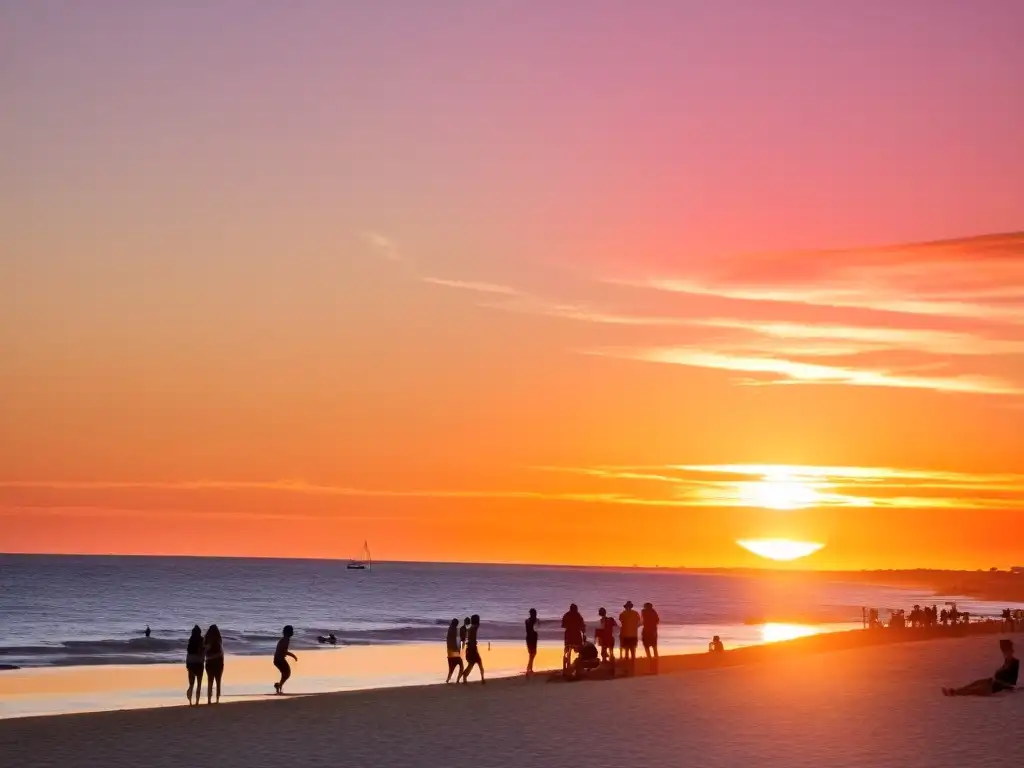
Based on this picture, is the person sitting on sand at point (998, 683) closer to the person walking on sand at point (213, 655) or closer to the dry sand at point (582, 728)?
the dry sand at point (582, 728)

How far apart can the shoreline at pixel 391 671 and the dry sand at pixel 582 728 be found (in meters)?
3.00

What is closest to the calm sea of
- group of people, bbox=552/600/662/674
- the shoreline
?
the shoreline

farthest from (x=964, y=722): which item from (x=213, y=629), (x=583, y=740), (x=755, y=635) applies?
(x=755, y=635)

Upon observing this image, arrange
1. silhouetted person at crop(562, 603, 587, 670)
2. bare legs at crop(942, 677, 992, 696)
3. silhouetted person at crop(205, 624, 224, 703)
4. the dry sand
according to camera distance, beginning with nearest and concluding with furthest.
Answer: the dry sand < bare legs at crop(942, 677, 992, 696) < silhouetted person at crop(205, 624, 224, 703) < silhouetted person at crop(562, 603, 587, 670)

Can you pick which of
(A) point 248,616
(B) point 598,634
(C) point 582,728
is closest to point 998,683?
(C) point 582,728

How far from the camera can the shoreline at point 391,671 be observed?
3566cm

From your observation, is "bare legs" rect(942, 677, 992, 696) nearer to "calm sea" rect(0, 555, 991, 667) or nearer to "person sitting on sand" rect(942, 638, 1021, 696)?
"person sitting on sand" rect(942, 638, 1021, 696)

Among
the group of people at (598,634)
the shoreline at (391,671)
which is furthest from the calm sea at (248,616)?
the group of people at (598,634)

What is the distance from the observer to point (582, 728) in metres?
22.7

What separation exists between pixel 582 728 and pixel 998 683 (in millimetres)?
10963

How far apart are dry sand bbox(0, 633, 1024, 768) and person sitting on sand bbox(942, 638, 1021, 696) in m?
0.43

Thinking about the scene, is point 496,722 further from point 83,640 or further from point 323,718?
point 83,640

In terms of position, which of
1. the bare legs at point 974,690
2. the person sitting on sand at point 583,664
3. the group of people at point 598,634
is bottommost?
the bare legs at point 974,690

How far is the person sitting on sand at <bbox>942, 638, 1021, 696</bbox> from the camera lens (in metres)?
27.3
